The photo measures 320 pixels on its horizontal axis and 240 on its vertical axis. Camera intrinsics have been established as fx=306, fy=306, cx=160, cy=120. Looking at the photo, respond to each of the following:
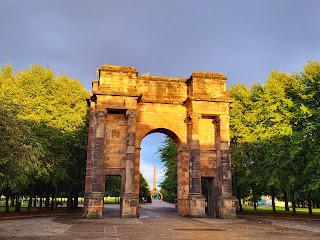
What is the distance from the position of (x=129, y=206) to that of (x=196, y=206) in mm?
4457

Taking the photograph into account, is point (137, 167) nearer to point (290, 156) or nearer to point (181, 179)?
point (181, 179)

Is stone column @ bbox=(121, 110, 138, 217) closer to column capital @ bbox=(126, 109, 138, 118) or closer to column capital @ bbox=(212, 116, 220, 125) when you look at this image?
column capital @ bbox=(126, 109, 138, 118)

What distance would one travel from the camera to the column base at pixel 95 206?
18.6 m

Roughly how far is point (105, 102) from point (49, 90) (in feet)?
28.2

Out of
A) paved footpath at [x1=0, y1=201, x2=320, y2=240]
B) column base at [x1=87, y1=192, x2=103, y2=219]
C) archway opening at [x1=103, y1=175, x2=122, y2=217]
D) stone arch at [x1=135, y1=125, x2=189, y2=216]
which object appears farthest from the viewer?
archway opening at [x1=103, y1=175, x2=122, y2=217]

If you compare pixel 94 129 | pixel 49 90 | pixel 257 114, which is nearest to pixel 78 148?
pixel 49 90

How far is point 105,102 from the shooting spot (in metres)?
20.8

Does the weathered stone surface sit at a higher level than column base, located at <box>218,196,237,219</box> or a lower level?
higher

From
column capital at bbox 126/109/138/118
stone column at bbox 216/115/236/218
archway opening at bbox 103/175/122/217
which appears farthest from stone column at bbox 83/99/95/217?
stone column at bbox 216/115/236/218

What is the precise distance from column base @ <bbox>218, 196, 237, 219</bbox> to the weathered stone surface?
0.13 ft

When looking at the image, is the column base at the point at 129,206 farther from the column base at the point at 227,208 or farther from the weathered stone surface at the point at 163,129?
the column base at the point at 227,208

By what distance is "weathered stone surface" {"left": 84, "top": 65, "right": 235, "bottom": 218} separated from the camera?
20.2 meters

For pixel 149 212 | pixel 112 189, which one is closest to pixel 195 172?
pixel 149 212

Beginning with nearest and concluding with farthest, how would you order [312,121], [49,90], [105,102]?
[105,102], [312,121], [49,90]
